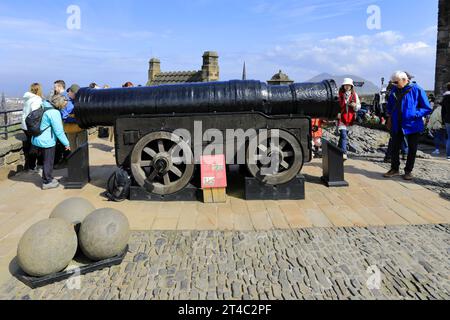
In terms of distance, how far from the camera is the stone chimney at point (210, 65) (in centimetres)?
1928

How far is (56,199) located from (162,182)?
1.53 metres

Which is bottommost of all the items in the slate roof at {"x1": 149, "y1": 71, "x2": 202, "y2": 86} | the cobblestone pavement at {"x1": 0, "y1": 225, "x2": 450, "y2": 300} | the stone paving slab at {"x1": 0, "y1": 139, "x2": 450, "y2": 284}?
the cobblestone pavement at {"x1": 0, "y1": 225, "x2": 450, "y2": 300}

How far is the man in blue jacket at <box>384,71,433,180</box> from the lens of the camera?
5.96m

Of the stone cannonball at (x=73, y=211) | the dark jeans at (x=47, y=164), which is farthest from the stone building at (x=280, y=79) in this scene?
the stone cannonball at (x=73, y=211)

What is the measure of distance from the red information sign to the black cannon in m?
0.18

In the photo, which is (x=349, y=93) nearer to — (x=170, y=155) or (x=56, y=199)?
(x=170, y=155)

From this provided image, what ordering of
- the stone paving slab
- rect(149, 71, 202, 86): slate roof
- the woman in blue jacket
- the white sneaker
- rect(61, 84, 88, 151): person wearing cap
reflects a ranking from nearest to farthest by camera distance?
the stone paving slab, the woman in blue jacket, rect(61, 84, 88, 151): person wearing cap, the white sneaker, rect(149, 71, 202, 86): slate roof

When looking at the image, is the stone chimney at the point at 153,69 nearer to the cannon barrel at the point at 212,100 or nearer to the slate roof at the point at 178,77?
the slate roof at the point at 178,77

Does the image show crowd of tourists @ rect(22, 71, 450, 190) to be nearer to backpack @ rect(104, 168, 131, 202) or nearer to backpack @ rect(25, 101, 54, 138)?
backpack @ rect(25, 101, 54, 138)

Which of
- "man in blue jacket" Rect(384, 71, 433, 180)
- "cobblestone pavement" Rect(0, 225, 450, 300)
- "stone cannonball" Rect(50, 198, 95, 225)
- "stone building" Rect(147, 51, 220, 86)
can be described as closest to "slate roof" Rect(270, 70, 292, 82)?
"man in blue jacket" Rect(384, 71, 433, 180)

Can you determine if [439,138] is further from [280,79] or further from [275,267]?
[275,267]

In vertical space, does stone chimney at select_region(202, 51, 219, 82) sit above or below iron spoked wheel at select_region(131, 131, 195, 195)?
above

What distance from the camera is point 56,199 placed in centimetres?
531

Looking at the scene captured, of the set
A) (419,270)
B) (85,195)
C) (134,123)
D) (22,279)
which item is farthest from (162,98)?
(419,270)
